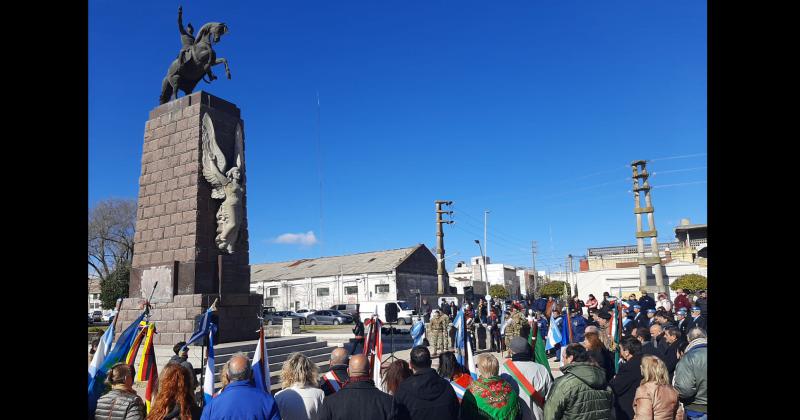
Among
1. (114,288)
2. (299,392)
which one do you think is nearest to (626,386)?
(299,392)

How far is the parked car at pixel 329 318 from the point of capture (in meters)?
→ 37.0

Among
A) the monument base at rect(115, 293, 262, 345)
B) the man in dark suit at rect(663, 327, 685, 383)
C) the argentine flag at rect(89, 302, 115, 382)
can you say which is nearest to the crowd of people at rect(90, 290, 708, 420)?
the argentine flag at rect(89, 302, 115, 382)

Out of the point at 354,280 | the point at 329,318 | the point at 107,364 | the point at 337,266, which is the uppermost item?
the point at 337,266

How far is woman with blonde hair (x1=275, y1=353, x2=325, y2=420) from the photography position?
14.1 feet

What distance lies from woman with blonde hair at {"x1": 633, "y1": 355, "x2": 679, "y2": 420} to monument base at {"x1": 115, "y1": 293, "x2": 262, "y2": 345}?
10.3 meters

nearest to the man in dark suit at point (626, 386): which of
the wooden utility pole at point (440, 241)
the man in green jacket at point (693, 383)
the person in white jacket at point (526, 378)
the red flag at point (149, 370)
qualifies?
the man in green jacket at point (693, 383)

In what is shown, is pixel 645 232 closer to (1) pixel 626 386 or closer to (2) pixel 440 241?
(2) pixel 440 241

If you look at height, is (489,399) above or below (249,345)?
above

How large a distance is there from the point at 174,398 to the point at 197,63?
12602 millimetres

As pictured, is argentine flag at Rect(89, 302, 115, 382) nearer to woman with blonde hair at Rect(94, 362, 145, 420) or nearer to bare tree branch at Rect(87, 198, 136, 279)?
woman with blonde hair at Rect(94, 362, 145, 420)

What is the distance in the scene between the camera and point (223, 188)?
13648 mm

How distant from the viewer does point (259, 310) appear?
13.7m

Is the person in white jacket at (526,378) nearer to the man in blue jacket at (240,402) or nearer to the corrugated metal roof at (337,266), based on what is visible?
the man in blue jacket at (240,402)
